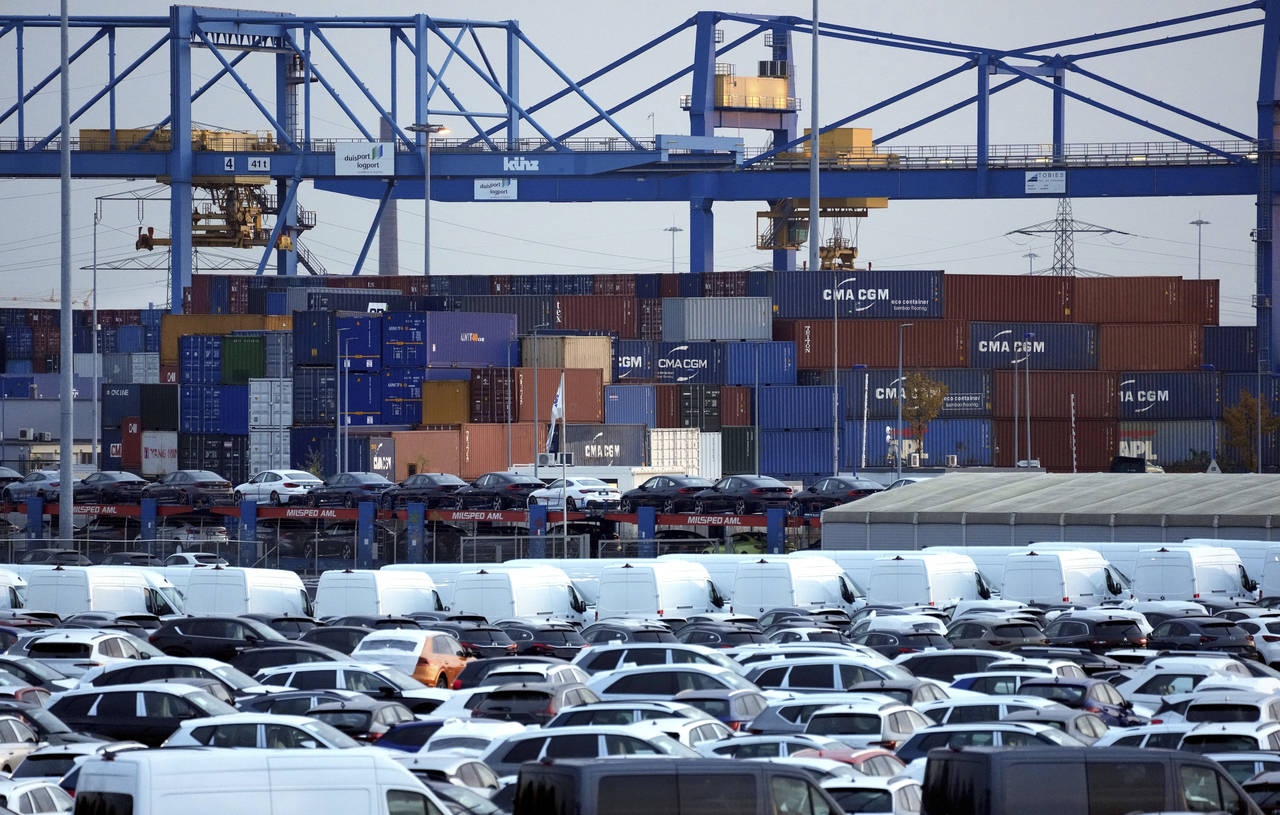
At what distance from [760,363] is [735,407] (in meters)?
3.20

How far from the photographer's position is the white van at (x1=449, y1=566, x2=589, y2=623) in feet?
93.4

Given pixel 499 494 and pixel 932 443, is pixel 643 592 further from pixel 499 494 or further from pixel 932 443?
pixel 932 443

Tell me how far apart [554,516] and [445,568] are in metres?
17.0

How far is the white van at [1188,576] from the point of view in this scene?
3142 cm

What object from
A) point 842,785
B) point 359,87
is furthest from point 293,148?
point 842,785

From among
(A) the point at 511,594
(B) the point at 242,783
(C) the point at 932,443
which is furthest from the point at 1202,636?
(C) the point at 932,443

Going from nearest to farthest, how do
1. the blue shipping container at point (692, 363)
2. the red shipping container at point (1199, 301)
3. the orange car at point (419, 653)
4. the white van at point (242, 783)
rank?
the white van at point (242, 783), the orange car at point (419, 653), the blue shipping container at point (692, 363), the red shipping container at point (1199, 301)

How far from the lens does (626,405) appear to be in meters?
69.4

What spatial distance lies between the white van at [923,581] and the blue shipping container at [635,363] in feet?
148

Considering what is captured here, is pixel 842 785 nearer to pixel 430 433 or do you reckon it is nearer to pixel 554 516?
pixel 554 516

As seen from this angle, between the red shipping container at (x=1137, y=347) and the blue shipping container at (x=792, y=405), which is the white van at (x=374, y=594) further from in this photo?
the red shipping container at (x=1137, y=347)

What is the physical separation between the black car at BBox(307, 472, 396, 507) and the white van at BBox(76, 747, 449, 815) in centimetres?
4062

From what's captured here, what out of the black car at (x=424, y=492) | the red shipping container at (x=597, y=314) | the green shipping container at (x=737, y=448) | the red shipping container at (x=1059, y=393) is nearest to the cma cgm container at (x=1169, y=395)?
the red shipping container at (x=1059, y=393)

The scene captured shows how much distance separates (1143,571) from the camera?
105 ft
